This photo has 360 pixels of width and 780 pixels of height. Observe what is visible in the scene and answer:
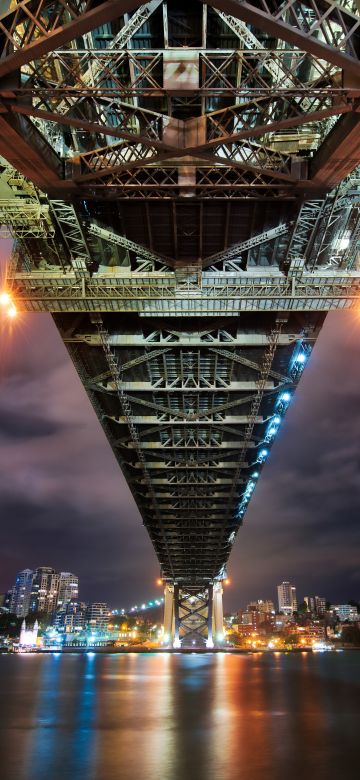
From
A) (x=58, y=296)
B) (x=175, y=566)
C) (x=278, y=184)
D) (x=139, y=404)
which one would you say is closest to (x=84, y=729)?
(x=58, y=296)

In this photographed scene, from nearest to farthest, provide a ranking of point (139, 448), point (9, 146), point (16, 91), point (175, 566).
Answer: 1. point (16, 91)
2. point (9, 146)
3. point (139, 448)
4. point (175, 566)

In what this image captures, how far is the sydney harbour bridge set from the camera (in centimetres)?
1027


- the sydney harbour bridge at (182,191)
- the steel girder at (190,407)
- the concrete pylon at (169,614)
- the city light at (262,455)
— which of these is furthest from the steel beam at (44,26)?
the concrete pylon at (169,614)

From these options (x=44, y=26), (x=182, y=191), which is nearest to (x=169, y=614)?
(x=182, y=191)

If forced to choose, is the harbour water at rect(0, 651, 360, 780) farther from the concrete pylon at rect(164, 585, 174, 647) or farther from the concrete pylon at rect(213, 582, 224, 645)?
the concrete pylon at rect(164, 585, 174, 647)

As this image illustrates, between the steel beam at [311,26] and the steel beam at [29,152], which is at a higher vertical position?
the steel beam at [29,152]

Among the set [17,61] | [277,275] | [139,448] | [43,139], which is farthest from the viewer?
[139,448]

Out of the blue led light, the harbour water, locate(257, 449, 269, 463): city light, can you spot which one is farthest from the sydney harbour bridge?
the harbour water

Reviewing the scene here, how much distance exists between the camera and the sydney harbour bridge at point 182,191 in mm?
10273

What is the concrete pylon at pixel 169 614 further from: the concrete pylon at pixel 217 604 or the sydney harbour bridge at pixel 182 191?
the sydney harbour bridge at pixel 182 191

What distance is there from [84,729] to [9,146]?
13.6 m

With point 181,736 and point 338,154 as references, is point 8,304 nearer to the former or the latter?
point 338,154

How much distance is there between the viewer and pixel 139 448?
32688mm

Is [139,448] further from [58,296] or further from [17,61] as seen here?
[17,61]
